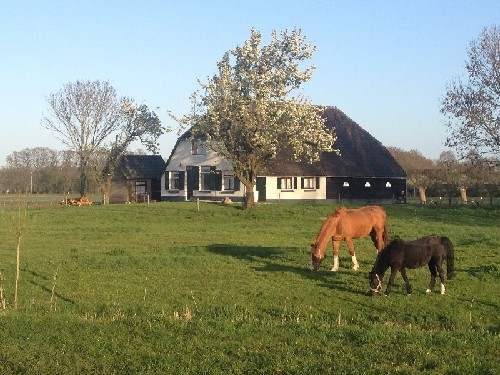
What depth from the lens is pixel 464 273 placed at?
56.3ft

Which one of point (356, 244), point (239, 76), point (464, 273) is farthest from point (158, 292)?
point (239, 76)

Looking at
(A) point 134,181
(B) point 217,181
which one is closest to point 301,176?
(B) point 217,181

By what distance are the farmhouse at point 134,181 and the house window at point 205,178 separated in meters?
7.05

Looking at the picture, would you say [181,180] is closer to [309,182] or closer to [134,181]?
[134,181]

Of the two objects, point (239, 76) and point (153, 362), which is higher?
point (239, 76)

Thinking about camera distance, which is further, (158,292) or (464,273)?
(464,273)

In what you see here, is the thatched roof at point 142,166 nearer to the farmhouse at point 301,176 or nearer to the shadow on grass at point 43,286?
the farmhouse at point 301,176

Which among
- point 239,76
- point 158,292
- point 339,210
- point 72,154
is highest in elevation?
point 239,76

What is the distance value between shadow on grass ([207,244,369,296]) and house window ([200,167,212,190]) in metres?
31.8

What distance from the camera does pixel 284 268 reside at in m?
18.5

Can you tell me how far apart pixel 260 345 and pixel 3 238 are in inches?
908

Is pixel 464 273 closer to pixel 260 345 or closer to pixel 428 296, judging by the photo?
pixel 428 296

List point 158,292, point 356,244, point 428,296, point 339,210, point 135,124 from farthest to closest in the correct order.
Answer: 1. point 135,124
2. point 356,244
3. point 339,210
4. point 158,292
5. point 428,296

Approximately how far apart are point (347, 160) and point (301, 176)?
5071mm
